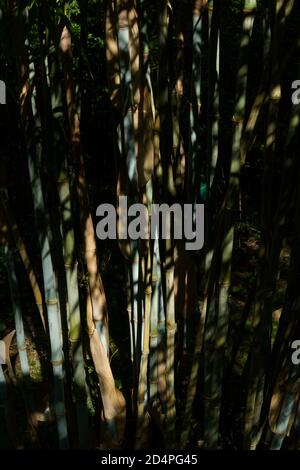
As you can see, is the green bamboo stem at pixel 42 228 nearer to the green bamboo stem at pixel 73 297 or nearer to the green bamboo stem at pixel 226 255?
the green bamboo stem at pixel 73 297

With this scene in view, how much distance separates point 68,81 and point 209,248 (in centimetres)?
50

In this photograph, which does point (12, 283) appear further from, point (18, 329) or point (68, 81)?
point (68, 81)

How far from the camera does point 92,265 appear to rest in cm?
136

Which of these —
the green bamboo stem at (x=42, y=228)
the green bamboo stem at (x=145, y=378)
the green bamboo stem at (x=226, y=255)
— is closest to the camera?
the green bamboo stem at (x=226, y=255)

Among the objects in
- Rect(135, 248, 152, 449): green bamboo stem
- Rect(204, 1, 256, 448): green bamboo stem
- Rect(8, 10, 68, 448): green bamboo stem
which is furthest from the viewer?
Rect(135, 248, 152, 449): green bamboo stem

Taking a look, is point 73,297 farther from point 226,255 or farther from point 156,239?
point 226,255

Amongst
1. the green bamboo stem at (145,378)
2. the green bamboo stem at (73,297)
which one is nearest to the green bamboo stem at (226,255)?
the green bamboo stem at (145,378)

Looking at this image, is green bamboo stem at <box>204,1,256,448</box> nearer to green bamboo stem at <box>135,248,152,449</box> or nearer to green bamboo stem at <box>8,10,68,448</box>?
green bamboo stem at <box>135,248,152,449</box>

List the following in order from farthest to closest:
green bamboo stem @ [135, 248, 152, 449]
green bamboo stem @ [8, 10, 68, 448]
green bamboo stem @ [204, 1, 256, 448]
→ 1. green bamboo stem @ [135, 248, 152, 449]
2. green bamboo stem @ [8, 10, 68, 448]
3. green bamboo stem @ [204, 1, 256, 448]

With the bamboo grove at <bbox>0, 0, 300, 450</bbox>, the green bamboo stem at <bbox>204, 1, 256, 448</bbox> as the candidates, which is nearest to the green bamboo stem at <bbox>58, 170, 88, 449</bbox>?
the bamboo grove at <bbox>0, 0, 300, 450</bbox>

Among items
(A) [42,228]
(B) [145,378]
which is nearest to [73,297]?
(A) [42,228]

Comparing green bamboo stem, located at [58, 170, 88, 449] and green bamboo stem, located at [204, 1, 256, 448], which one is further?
green bamboo stem, located at [58, 170, 88, 449]
